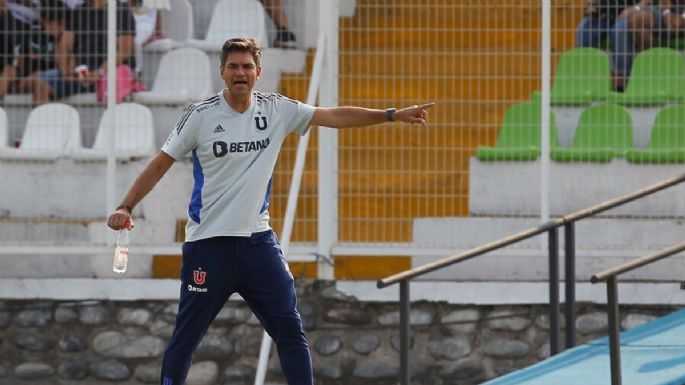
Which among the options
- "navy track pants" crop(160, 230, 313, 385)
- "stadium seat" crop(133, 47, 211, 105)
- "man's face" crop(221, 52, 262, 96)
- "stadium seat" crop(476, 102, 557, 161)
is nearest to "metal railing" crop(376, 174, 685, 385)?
"navy track pants" crop(160, 230, 313, 385)

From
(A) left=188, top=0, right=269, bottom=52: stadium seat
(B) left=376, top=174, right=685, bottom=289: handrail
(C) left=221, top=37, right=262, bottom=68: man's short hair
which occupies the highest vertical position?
(A) left=188, top=0, right=269, bottom=52: stadium seat

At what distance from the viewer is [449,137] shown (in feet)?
37.8

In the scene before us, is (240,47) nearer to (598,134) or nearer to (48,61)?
(598,134)

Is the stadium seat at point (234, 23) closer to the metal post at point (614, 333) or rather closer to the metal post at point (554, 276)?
the metal post at point (554, 276)

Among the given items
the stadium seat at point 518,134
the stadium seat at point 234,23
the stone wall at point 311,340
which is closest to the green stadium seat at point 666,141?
the stadium seat at point 518,134

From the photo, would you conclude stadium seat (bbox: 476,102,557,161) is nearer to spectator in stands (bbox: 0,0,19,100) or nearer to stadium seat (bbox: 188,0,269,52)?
stadium seat (bbox: 188,0,269,52)

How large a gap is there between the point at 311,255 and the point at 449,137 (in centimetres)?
128

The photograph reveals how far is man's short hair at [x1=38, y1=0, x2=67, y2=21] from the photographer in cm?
1163

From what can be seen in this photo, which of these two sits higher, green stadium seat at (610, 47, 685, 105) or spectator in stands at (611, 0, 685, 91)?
spectator in stands at (611, 0, 685, 91)

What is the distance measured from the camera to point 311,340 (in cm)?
1127

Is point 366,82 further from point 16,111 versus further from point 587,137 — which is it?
point 16,111

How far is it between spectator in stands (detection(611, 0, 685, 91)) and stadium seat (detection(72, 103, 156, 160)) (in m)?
3.25

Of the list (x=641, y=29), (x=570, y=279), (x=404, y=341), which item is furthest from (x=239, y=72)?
(x=641, y=29)

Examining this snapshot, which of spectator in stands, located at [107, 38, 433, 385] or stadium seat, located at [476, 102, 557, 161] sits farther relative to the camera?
stadium seat, located at [476, 102, 557, 161]
